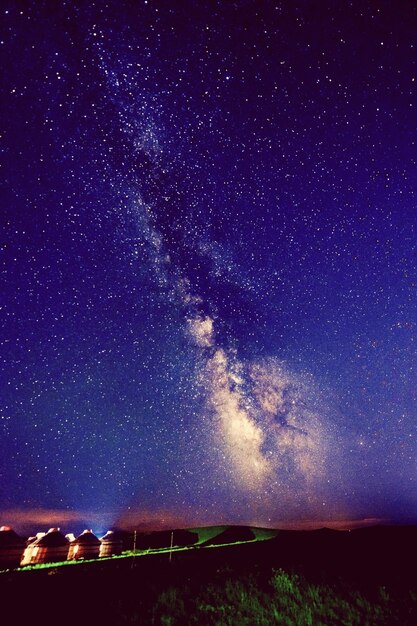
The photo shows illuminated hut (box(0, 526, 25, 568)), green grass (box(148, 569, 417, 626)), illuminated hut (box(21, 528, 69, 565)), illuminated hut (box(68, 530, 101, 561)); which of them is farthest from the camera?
illuminated hut (box(68, 530, 101, 561))

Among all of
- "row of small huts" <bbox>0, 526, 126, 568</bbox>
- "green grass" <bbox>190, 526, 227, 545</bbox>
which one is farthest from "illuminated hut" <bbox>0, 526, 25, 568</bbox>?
"green grass" <bbox>190, 526, 227, 545</bbox>

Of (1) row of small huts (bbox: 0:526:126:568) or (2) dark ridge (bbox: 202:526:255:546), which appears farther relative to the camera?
(2) dark ridge (bbox: 202:526:255:546)

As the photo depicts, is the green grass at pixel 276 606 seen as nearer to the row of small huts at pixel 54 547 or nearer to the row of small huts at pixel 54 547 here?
the row of small huts at pixel 54 547

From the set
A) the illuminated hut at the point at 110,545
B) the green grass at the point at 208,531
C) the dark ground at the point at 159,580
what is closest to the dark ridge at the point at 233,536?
the green grass at the point at 208,531

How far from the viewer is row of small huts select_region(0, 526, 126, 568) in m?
35.9

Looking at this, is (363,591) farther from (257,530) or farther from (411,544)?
(257,530)

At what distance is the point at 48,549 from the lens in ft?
137

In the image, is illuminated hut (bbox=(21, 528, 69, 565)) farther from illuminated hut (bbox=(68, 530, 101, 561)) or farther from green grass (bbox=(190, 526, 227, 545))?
green grass (bbox=(190, 526, 227, 545))

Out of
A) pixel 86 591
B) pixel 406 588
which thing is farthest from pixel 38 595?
pixel 406 588

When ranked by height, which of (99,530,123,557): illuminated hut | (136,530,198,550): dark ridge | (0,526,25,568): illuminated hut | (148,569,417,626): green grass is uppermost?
(136,530,198,550): dark ridge

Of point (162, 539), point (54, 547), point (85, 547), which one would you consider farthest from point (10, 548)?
point (162, 539)

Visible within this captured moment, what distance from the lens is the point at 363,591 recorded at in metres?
9.22

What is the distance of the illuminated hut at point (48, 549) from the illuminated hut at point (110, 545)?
4350mm

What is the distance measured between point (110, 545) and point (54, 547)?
6695 millimetres
